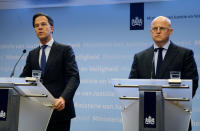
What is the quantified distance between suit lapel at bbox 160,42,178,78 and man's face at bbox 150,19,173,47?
9 cm

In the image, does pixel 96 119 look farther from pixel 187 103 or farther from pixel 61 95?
pixel 187 103

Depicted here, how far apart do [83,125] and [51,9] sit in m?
2.01

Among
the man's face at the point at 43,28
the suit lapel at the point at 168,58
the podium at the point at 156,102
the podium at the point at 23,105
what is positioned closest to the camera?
the podium at the point at 156,102

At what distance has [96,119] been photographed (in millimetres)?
5203

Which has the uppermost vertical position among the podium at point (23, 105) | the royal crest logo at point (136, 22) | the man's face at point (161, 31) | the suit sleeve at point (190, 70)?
the royal crest logo at point (136, 22)

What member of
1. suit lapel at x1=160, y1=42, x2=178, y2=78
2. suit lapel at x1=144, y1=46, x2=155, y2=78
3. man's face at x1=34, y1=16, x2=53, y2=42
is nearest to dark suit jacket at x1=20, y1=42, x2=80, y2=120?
man's face at x1=34, y1=16, x2=53, y2=42

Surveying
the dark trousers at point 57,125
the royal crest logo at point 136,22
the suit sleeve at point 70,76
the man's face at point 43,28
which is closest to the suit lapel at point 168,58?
the suit sleeve at point 70,76

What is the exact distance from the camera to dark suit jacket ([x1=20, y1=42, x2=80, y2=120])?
318 cm

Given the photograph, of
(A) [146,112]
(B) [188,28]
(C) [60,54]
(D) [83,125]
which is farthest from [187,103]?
(D) [83,125]

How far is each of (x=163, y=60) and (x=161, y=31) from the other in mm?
293

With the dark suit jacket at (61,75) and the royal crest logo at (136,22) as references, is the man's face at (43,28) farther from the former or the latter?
the royal crest logo at (136,22)

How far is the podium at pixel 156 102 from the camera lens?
2.43 meters

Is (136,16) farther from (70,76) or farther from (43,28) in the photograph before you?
(70,76)

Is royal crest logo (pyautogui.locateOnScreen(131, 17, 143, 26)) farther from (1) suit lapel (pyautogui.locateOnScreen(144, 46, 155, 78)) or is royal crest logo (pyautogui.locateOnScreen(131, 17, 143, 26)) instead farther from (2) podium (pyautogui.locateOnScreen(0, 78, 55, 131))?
(2) podium (pyautogui.locateOnScreen(0, 78, 55, 131))
